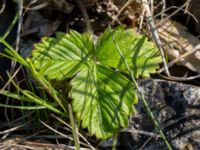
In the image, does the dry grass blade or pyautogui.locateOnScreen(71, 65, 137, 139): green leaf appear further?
the dry grass blade

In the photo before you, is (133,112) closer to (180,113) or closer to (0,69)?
(180,113)

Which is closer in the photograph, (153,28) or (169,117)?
(169,117)

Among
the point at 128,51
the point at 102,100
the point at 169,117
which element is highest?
the point at 128,51

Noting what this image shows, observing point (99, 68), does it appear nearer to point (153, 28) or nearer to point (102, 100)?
point (102, 100)

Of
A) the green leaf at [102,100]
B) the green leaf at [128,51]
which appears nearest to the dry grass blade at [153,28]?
the green leaf at [128,51]

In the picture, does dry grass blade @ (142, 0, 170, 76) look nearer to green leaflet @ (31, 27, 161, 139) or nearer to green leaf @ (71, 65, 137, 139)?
green leaflet @ (31, 27, 161, 139)

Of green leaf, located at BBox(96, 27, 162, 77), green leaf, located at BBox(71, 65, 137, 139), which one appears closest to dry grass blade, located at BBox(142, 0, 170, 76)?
green leaf, located at BBox(96, 27, 162, 77)

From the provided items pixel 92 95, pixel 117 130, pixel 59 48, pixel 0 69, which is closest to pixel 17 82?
pixel 0 69

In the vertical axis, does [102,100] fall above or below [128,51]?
below

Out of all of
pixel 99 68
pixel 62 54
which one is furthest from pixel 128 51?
pixel 62 54
